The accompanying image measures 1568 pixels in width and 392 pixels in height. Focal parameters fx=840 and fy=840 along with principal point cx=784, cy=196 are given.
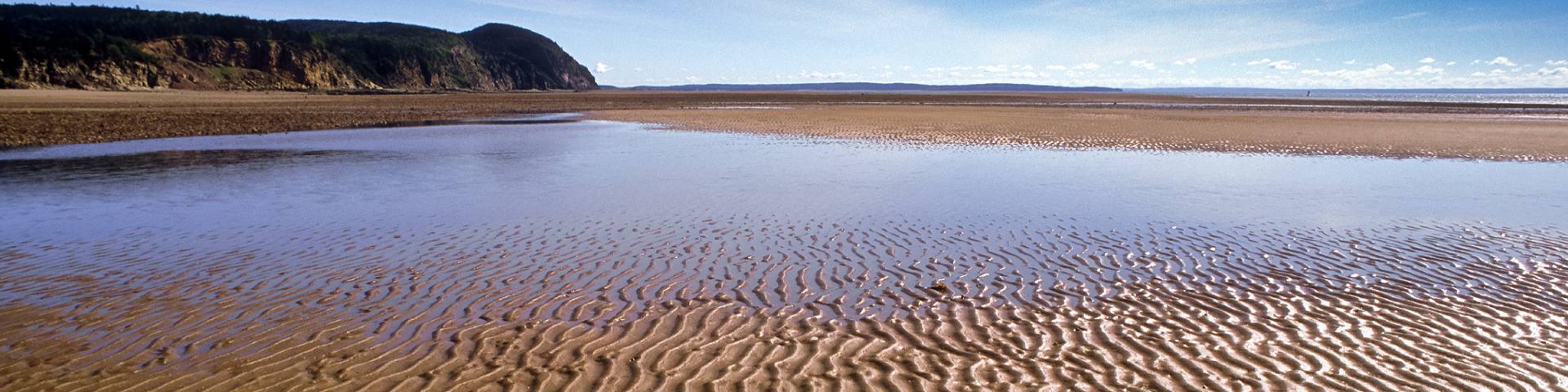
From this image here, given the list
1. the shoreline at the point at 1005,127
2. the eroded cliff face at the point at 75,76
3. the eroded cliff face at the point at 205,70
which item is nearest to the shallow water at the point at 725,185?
the shoreline at the point at 1005,127

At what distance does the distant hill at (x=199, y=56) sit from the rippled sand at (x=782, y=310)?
287ft

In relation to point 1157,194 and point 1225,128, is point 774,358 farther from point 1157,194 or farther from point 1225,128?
point 1225,128

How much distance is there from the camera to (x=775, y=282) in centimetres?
790

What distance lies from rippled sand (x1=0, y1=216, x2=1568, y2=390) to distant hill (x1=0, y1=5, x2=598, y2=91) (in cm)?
8751

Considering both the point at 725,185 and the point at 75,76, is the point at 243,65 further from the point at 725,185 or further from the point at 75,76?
the point at 725,185

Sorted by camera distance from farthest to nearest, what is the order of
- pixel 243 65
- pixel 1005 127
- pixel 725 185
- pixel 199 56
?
pixel 243 65 → pixel 199 56 → pixel 1005 127 → pixel 725 185

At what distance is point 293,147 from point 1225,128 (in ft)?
108

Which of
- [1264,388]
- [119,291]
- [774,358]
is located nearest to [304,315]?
[119,291]

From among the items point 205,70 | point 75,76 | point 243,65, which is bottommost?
point 75,76

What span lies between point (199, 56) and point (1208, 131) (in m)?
109

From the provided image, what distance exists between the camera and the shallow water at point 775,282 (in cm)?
549

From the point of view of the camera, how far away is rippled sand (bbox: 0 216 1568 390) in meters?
5.36

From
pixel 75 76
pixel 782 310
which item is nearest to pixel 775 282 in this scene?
pixel 782 310

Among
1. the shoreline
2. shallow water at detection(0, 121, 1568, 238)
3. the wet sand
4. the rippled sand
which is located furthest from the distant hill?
the rippled sand
